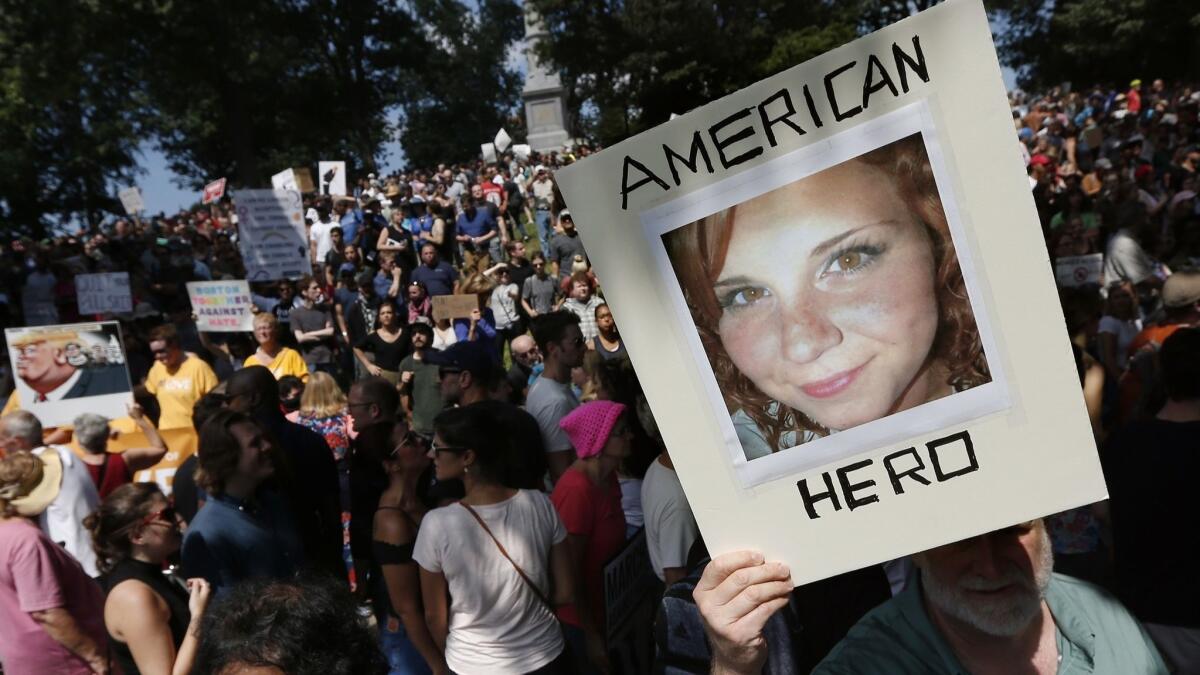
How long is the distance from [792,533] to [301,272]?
9190 millimetres

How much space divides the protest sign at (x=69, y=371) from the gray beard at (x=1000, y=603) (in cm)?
581

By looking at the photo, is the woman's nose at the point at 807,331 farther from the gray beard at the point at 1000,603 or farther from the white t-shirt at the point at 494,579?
the white t-shirt at the point at 494,579

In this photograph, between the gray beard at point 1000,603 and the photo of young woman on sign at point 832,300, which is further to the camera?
the gray beard at point 1000,603

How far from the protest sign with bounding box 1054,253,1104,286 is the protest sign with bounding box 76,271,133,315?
9.29m

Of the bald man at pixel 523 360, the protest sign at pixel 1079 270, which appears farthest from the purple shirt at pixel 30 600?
the protest sign at pixel 1079 270

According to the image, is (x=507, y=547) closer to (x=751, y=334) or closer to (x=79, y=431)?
(x=751, y=334)

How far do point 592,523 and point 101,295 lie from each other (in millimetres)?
8303

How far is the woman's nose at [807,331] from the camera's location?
1.40 meters

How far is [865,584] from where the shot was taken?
2.71 m

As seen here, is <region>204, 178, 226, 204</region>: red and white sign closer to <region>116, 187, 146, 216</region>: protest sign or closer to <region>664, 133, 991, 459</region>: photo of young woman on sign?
<region>116, 187, 146, 216</region>: protest sign

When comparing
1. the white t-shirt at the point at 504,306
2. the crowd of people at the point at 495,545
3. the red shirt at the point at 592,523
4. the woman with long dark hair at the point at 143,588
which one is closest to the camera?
the crowd of people at the point at 495,545

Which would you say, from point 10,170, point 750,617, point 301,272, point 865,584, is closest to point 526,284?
point 301,272

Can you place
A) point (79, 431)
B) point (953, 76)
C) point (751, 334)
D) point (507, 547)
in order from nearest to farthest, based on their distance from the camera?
point (953, 76), point (751, 334), point (507, 547), point (79, 431)

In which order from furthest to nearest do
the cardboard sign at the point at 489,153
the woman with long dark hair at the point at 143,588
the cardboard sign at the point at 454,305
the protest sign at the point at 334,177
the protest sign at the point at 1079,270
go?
the cardboard sign at the point at 489,153, the protest sign at the point at 334,177, the cardboard sign at the point at 454,305, the protest sign at the point at 1079,270, the woman with long dark hair at the point at 143,588
